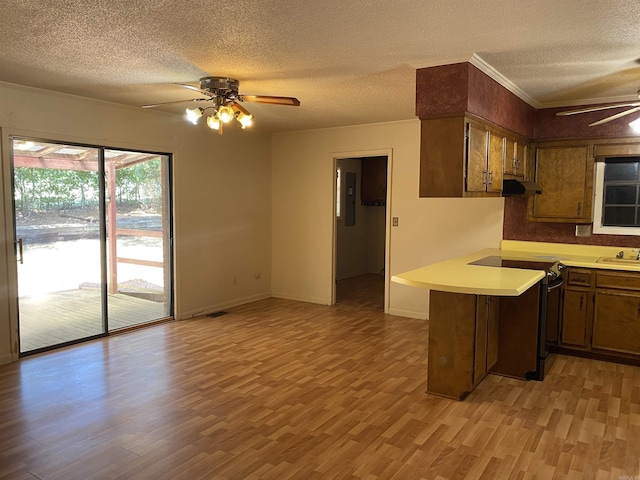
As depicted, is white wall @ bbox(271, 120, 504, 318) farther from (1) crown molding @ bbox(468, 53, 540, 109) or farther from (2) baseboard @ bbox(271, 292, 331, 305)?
(1) crown molding @ bbox(468, 53, 540, 109)

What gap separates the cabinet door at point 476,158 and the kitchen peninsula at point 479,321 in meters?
0.66

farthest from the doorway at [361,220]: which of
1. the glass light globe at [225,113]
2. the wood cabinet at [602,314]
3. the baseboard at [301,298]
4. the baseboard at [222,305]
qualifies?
the glass light globe at [225,113]

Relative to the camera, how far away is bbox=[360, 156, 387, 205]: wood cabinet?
8852 millimetres

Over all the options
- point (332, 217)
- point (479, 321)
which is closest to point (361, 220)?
point (332, 217)

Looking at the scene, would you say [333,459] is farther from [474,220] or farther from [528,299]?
[474,220]

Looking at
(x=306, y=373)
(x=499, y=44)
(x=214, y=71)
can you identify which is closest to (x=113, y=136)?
(x=214, y=71)

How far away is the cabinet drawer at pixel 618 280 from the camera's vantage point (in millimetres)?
4066

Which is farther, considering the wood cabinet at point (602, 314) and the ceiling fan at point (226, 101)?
the wood cabinet at point (602, 314)

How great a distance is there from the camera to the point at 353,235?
352 inches

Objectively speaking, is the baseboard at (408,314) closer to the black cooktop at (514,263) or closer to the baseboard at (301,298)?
the baseboard at (301,298)

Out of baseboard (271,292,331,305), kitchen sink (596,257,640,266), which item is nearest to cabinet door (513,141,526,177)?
kitchen sink (596,257,640,266)

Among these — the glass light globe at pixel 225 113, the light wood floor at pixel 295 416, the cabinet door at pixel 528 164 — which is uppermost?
the glass light globe at pixel 225 113

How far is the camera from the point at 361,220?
918 cm

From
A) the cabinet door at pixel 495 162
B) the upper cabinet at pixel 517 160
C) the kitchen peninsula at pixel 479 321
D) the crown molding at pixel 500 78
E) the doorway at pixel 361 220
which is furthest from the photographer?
the doorway at pixel 361 220
